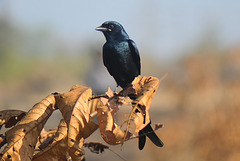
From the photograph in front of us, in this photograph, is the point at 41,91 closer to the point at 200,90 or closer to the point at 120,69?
the point at 200,90

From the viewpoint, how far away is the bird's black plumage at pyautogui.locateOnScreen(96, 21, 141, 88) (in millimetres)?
3869

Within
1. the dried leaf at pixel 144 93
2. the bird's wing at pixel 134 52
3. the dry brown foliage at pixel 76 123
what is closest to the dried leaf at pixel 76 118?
the dry brown foliage at pixel 76 123

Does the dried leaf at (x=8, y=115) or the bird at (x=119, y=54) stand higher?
the dried leaf at (x=8, y=115)

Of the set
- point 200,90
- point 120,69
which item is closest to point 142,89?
point 120,69

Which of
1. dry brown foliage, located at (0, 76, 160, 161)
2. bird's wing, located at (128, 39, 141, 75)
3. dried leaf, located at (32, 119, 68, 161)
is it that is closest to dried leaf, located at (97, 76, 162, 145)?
dry brown foliage, located at (0, 76, 160, 161)

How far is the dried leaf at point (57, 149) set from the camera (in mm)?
1577

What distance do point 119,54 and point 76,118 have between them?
96.7 inches

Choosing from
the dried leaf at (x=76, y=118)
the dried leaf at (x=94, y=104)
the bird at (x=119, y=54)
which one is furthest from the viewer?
the bird at (x=119, y=54)

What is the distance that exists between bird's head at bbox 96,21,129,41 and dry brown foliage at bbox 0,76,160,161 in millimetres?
2209

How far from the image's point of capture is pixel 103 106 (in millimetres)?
1609

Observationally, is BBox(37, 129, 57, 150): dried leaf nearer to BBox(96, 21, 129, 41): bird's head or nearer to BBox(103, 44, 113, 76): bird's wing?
BBox(96, 21, 129, 41): bird's head

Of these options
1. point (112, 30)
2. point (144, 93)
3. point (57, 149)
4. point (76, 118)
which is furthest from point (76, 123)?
point (112, 30)

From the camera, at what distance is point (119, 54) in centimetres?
398

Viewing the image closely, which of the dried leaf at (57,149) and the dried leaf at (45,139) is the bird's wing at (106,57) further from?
the dried leaf at (57,149)
